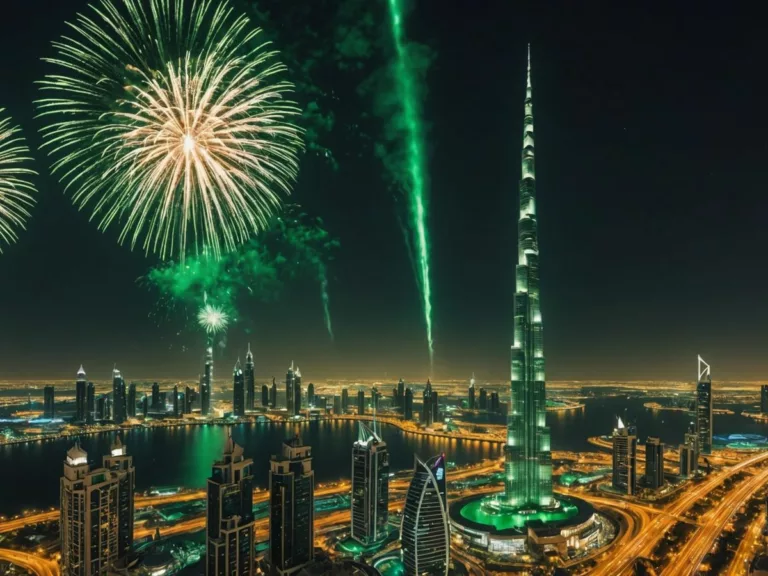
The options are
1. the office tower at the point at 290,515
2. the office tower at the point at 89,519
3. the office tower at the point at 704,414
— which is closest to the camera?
the office tower at the point at 89,519

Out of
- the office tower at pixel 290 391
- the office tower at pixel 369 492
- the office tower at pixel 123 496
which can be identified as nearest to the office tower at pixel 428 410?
the office tower at pixel 290 391

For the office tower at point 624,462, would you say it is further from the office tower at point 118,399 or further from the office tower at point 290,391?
the office tower at point 118,399

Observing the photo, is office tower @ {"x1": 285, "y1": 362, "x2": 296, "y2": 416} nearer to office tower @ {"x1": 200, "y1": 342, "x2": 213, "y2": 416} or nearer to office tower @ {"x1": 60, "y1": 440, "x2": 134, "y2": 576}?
office tower @ {"x1": 200, "y1": 342, "x2": 213, "y2": 416}

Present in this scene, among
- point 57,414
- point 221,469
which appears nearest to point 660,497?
point 221,469

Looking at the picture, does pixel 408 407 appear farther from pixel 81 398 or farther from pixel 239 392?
pixel 81 398

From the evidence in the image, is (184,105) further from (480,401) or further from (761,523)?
(480,401)

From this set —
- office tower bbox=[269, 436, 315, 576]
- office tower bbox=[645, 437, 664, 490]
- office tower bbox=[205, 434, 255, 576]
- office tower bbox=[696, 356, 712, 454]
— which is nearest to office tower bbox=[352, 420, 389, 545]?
office tower bbox=[269, 436, 315, 576]

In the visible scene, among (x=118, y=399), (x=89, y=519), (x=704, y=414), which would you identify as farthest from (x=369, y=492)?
(x=118, y=399)
